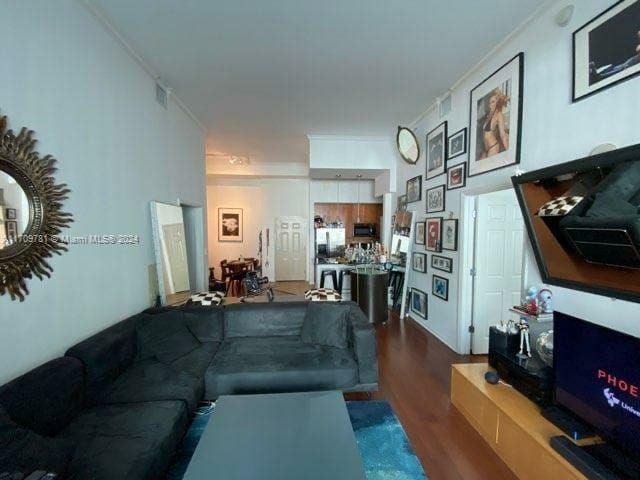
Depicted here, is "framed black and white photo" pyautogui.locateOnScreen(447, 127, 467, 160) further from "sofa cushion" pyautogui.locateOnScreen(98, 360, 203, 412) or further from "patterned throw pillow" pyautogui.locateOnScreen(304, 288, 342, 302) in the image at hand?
"sofa cushion" pyautogui.locateOnScreen(98, 360, 203, 412)

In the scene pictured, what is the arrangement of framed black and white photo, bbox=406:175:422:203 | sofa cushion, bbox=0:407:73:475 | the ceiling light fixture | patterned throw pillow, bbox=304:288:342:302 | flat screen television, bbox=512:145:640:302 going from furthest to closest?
the ceiling light fixture, framed black and white photo, bbox=406:175:422:203, patterned throw pillow, bbox=304:288:342:302, flat screen television, bbox=512:145:640:302, sofa cushion, bbox=0:407:73:475

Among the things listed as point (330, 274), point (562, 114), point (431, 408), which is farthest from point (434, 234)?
point (330, 274)

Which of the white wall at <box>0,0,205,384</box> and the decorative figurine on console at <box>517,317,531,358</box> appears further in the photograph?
the decorative figurine on console at <box>517,317,531,358</box>

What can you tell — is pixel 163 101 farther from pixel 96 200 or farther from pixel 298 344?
pixel 298 344

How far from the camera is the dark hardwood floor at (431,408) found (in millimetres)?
1880

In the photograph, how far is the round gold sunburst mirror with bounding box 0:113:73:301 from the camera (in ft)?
5.16

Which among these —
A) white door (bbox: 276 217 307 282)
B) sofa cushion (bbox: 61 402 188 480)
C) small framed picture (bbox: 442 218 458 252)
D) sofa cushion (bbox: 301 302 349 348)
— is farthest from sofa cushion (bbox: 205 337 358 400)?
white door (bbox: 276 217 307 282)

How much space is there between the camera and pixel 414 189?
15.8 feet

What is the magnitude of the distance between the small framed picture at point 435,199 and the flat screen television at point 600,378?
7.82ft

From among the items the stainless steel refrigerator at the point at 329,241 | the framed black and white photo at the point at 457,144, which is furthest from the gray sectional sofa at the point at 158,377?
the stainless steel refrigerator at the point at 329,241

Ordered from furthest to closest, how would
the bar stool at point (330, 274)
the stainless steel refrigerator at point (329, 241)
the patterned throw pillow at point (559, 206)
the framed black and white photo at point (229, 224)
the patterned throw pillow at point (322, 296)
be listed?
the framed black and white photo at point (229, 224), the stainless steel refrigerator at point (329, 241), the bar stool at point (330, 274), the patterned throw pillow at point (322, 296), the patterned throw pillow at point (559, 206)

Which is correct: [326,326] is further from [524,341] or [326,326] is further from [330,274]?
[330,274]

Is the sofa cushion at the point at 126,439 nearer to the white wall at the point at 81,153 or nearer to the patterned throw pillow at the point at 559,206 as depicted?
the white wall at the point at 81,153

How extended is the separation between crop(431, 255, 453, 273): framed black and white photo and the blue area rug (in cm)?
198
